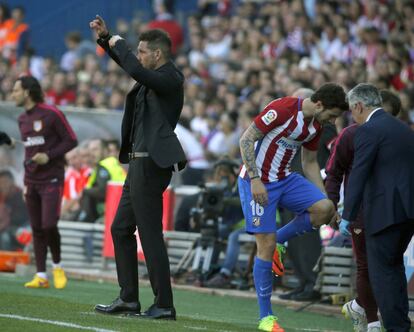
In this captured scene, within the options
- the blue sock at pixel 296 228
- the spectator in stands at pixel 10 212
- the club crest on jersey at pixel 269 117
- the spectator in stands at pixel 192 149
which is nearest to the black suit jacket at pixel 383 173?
the club crest on jersey at pixel 269 117

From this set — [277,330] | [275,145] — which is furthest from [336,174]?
[277,330]

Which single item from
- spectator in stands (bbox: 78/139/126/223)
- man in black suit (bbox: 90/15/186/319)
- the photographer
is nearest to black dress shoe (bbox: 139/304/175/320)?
man in black suit (bbox: 90/15/186/319)

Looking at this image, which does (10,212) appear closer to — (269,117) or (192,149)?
(192,149)

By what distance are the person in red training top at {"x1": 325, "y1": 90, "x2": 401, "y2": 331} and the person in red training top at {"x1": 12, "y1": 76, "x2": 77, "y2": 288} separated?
12.2 feet

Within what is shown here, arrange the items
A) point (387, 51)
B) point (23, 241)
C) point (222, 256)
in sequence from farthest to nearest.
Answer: point (387, 51) → point (23, 241) → point (222, 256)

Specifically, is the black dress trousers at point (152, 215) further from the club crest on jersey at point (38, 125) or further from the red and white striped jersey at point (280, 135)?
the club crest on jersey at point (38, 125)

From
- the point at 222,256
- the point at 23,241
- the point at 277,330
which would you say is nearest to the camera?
the point at 277,330

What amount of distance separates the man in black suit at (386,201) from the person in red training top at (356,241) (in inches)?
36.9

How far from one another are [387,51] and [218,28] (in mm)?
5813

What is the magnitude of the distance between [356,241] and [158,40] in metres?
2.32

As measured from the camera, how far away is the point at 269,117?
9.61 m

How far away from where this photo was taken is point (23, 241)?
16.8 meters

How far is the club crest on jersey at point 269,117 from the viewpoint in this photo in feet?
31.6

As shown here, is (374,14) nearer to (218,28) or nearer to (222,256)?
(218,28)
